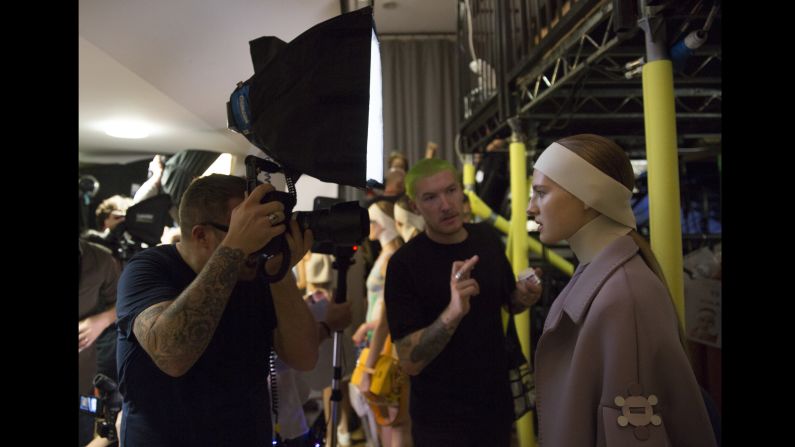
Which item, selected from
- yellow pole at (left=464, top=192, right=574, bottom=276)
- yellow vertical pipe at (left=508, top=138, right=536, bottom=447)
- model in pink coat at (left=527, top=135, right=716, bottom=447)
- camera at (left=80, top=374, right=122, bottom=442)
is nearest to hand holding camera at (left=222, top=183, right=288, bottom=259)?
camera at (left=80, top=374, right=122, bottom=442)

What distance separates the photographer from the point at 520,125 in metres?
2.13

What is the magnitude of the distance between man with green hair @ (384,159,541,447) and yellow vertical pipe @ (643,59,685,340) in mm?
348

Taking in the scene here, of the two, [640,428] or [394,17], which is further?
[394,17]

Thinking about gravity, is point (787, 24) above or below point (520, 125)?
below

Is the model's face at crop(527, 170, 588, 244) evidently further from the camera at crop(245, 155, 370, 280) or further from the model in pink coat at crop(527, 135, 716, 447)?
the camera at crop(245, 155, 370, 280)

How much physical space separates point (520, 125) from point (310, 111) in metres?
1.47

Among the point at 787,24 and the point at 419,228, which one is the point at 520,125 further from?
the point at 787,24

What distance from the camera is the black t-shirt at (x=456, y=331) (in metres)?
1.41

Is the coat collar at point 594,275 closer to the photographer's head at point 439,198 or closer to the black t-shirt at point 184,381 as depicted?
the black t-shirt at point 184,381

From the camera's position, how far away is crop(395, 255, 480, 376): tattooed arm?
129 centimetres

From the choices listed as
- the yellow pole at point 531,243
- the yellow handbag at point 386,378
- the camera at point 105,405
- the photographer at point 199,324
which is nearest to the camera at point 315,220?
the photographer at point 199,324

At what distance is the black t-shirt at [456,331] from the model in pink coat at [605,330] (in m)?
0.60
